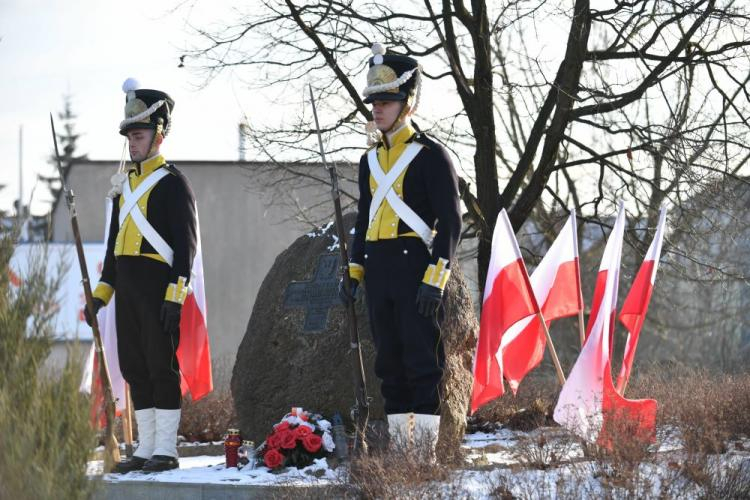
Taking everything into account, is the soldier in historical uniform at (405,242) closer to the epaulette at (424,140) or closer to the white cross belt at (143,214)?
the epaulette at (424,140)

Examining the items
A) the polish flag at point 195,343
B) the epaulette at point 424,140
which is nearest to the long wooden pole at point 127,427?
the polish flag at point 195,343

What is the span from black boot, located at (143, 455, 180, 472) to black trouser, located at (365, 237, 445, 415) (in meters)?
1.50

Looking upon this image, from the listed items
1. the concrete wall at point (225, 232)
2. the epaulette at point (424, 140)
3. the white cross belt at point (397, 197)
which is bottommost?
the white cross belt at point (397, 197)

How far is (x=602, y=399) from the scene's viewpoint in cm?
710

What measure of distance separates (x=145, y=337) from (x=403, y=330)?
1707 mm

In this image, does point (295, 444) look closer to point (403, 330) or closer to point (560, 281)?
point (403, 330)

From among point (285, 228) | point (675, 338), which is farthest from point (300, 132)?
point (675, 338)

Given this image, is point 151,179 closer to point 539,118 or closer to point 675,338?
point 539,118

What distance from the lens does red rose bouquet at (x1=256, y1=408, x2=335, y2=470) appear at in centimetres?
740

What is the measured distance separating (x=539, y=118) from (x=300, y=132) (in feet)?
7.85

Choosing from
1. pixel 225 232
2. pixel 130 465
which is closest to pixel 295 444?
pixel 130 465

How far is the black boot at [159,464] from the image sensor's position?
7.42 meters

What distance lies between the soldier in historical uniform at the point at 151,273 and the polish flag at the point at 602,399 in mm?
2319

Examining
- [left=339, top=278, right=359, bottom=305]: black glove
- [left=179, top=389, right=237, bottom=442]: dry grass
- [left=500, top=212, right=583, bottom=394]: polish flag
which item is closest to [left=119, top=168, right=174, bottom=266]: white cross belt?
[left=339, top=278, right=359, bottom=305]: black glove
